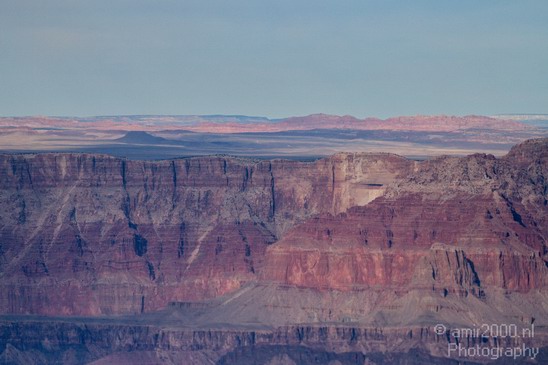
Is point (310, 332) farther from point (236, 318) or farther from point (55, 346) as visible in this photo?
point (55, 346)

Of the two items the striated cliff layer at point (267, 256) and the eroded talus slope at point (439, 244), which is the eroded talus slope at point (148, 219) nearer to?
the striated cliff layer at point (267, 256)

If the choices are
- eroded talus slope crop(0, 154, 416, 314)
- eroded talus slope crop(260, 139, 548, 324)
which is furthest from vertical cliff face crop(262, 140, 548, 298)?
eroded talus slope crop(0, 154, 416, 314)

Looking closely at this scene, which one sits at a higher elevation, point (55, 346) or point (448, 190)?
point (448, 190)

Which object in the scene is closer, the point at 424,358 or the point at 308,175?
the point at 424,358

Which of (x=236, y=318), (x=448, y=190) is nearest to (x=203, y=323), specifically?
(x=236, y=318)

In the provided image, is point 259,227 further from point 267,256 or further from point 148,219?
point 267,256

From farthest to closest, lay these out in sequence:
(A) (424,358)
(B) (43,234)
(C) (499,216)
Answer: (B) (43,234) < (C) (499,216) < (A) (424,358)

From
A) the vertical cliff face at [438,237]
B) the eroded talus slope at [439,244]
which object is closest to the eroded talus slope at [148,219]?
the eroded talus slope at [439,244]

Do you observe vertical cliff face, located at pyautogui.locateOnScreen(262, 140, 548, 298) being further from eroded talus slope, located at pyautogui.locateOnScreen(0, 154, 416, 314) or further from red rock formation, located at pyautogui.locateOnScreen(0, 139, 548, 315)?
eroded talus slope, located at pyautogui.locateOnScreen(0, 154, 416, 314)
